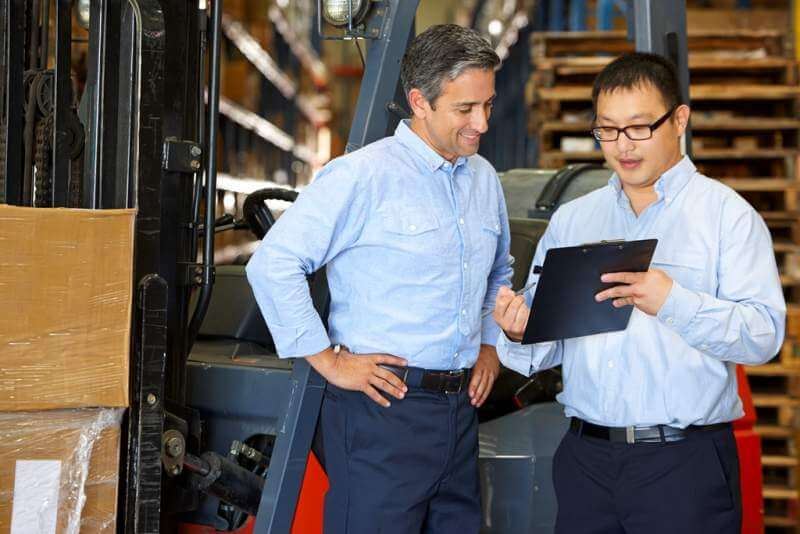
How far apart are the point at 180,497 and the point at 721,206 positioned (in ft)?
5.57

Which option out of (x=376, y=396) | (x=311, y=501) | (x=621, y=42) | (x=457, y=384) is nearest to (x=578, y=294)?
(x=457, y=384)

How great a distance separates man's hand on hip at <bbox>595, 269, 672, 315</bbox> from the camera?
7.64 feet

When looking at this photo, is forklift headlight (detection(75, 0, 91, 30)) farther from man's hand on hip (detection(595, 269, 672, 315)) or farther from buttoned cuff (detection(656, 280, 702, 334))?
buttoned cuff (detection(656, 280, 702, 334))

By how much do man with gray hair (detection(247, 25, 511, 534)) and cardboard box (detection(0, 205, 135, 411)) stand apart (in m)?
0.35

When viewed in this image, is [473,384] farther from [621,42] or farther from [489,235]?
[621,42]

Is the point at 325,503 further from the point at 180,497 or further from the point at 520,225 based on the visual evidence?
the point at 520,225

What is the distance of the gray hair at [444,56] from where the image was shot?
2648mm

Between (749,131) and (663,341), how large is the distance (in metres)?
3.94

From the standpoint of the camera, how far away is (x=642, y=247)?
7.51ft

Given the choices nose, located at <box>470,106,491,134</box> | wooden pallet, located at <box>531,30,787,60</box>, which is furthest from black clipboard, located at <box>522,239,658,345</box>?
wooden pallet, located at <box>531,30,787,60</box>

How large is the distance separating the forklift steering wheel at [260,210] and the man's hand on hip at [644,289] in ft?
4.83

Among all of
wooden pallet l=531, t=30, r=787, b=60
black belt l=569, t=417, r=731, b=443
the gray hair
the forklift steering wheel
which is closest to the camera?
black belt l=569, t=417, r=731, b=443

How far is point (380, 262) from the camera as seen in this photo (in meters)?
2.67

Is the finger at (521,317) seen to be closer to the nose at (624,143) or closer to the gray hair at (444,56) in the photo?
the nose at (624,143)
